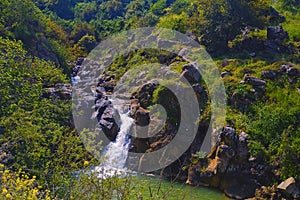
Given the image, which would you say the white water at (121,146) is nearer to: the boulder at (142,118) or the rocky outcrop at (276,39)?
the boulder at (142,118)

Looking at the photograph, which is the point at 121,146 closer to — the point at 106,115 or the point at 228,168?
the point at 106,115

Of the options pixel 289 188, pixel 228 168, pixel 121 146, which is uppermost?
pixel 289 188

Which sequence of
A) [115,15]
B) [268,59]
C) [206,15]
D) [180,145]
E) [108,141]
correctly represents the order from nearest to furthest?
[180,145], [108,141], [268,59], [206,15], [115,15]

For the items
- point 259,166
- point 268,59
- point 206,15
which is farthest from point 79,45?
point 259,166

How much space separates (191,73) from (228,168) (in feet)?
19.8

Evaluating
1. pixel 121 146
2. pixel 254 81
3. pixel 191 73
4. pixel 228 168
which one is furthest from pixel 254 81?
pixel 121 146

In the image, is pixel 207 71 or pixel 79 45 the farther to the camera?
pixel 79 45

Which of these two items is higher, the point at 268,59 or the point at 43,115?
the point at 268,59

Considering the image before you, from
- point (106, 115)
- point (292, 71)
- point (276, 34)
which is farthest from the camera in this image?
point (276, 34)

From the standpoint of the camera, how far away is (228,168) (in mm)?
16812

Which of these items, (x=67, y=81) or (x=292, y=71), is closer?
(x=292, y=71)

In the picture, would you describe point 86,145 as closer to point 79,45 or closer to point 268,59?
point 268,59

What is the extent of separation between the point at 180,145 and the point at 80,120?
20.5ft

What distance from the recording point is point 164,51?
2758 centimetres
